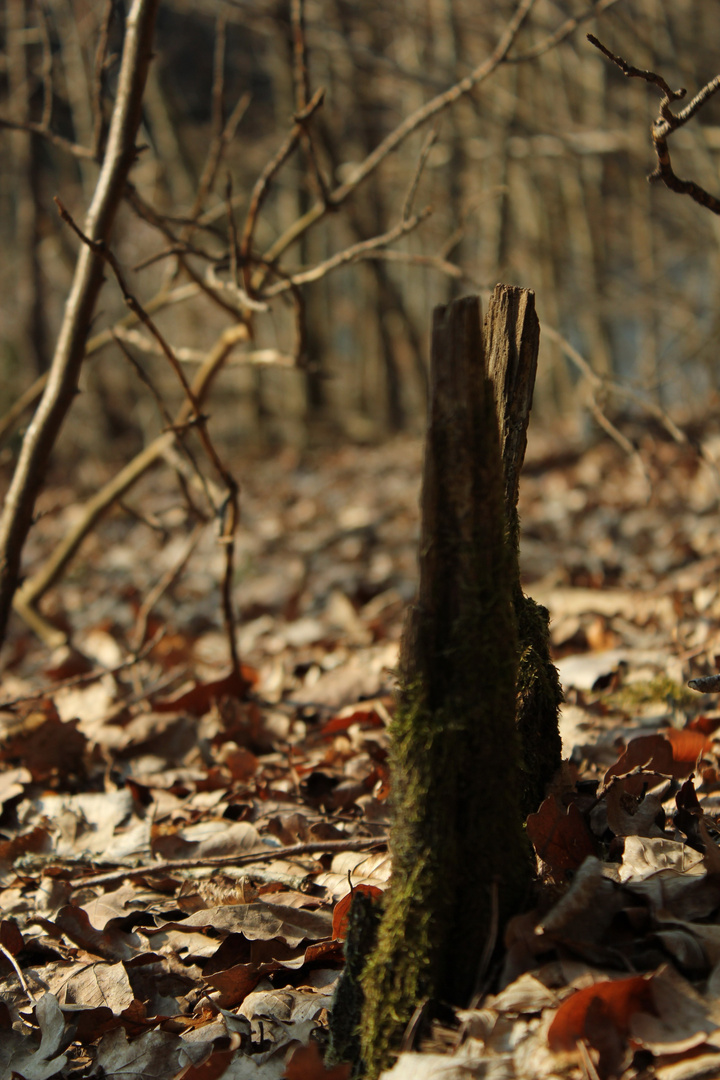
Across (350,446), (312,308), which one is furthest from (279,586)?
(312,308)

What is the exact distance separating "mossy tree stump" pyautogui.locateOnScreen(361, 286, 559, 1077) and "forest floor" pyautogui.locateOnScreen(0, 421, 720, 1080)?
0.23 feet

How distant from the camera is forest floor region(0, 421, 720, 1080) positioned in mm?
1261

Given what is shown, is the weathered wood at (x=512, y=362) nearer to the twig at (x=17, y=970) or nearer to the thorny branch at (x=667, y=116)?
the thorny branch at (x=667, y=116)

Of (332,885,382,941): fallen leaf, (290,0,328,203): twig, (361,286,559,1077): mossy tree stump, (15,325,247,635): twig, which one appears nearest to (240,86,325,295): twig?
(290,0,328,203): twig

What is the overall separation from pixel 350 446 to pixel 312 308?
7.20ft

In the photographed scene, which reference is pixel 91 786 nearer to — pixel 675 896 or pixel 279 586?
pixel 675 896

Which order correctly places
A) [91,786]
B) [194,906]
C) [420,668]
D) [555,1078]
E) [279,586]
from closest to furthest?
[555,1078] < [420,668] < [194,906] < [91,786] < [279,586]

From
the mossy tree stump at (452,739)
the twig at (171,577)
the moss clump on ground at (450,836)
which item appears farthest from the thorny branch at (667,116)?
A: the twig at (171,577)

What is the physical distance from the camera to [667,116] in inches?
62.8

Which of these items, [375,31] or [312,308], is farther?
[312,308]

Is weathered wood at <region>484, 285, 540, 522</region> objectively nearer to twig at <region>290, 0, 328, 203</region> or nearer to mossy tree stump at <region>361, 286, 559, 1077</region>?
mossy tree stump at <region>361, 286, 559, 1077</region>

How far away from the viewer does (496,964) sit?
1.31 m

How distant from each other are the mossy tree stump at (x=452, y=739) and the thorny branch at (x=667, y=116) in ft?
2.18

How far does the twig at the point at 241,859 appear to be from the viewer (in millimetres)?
2047
